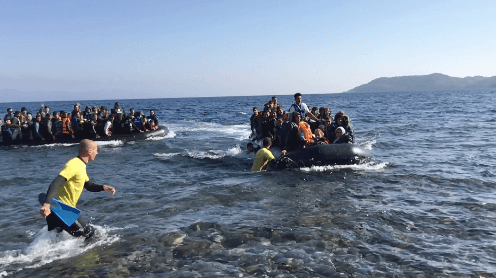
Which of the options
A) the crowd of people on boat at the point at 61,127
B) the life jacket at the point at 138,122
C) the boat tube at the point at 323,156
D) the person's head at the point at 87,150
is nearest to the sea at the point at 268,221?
the boat tube at the point at 323,156

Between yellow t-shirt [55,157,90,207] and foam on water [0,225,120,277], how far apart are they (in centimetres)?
78

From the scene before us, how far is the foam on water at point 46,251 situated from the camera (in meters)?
6.04

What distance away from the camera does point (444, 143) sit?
59.3 feet

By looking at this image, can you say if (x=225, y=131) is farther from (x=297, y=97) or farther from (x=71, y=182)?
(x=71, y=182)

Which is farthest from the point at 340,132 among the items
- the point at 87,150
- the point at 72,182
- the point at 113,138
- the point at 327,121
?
the point at 113,138

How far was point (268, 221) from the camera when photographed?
25.5 ft

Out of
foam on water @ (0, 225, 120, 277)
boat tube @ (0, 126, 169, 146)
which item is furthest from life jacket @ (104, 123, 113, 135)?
foam on water @ (0, 225, 120, 277)

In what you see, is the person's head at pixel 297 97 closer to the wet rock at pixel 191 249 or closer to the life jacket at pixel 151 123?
the wet rock at pixel 191 249

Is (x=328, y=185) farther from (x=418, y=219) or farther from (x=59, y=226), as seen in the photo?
(x=59, y=226)

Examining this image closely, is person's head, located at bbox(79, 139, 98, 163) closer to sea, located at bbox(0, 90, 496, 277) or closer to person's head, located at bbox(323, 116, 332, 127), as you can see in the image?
sea, located at bbox(0, 90, 496, 277)

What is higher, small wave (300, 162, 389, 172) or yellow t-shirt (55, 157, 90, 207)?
yellow t-shirt (55, 157, 90, 207)

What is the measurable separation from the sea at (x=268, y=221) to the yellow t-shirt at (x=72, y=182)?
0.85m

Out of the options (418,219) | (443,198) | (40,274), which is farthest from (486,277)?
(40,274)

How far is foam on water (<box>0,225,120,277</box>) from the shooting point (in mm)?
6043
